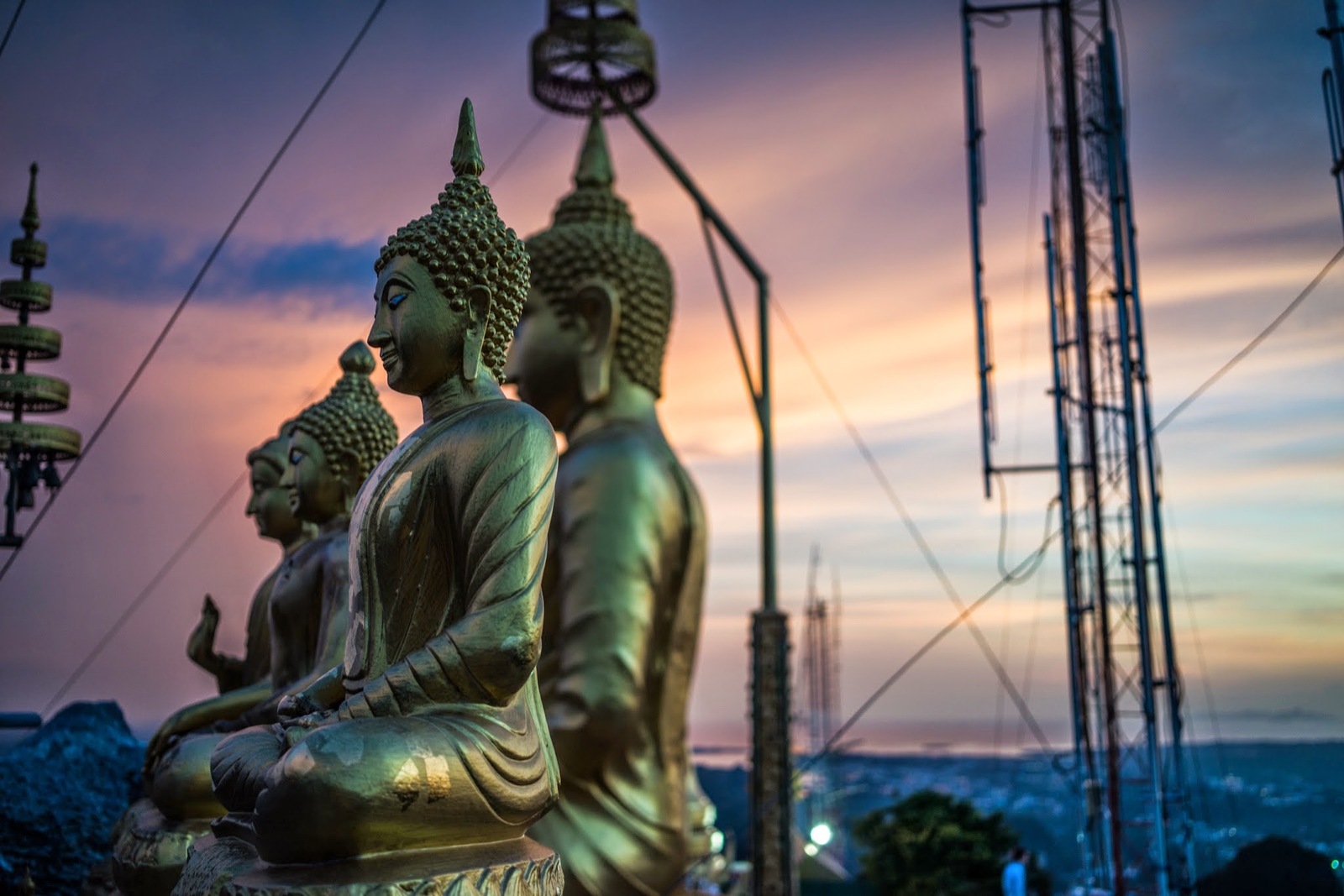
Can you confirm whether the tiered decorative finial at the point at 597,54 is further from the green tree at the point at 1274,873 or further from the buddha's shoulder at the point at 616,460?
the green tree at the point at 1274,873

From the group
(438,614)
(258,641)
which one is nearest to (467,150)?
(438,614)

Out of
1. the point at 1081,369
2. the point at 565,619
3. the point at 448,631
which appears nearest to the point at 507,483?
the point at 448,631

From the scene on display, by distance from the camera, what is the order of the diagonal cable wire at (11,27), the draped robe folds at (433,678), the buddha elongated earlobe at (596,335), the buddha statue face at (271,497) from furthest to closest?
the buddha elongated earlobe at (596,335)
the diagonal cable wire at (11,27)
the buddha statue face at (271,497)
the draped robe folds at (433,678)

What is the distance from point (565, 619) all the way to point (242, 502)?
6.22 ft

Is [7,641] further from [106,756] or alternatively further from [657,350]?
[657,350]

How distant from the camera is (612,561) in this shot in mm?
4430

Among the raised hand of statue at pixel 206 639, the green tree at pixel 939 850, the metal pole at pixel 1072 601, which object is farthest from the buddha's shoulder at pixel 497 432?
the green tree at pixel 939 850

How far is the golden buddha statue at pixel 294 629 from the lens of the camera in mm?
2996

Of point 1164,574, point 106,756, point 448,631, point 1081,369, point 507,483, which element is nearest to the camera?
point 448,631

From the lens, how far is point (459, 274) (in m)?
2.49

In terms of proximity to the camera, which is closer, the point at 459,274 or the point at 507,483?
the point at 507,483

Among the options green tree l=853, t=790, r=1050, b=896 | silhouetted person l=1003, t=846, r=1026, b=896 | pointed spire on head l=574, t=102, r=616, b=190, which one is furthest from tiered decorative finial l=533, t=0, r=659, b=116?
green tree l=853, t=790, r=1050, b=896

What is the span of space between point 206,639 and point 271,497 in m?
0.56

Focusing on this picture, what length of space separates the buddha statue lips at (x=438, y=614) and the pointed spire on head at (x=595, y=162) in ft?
9.78
